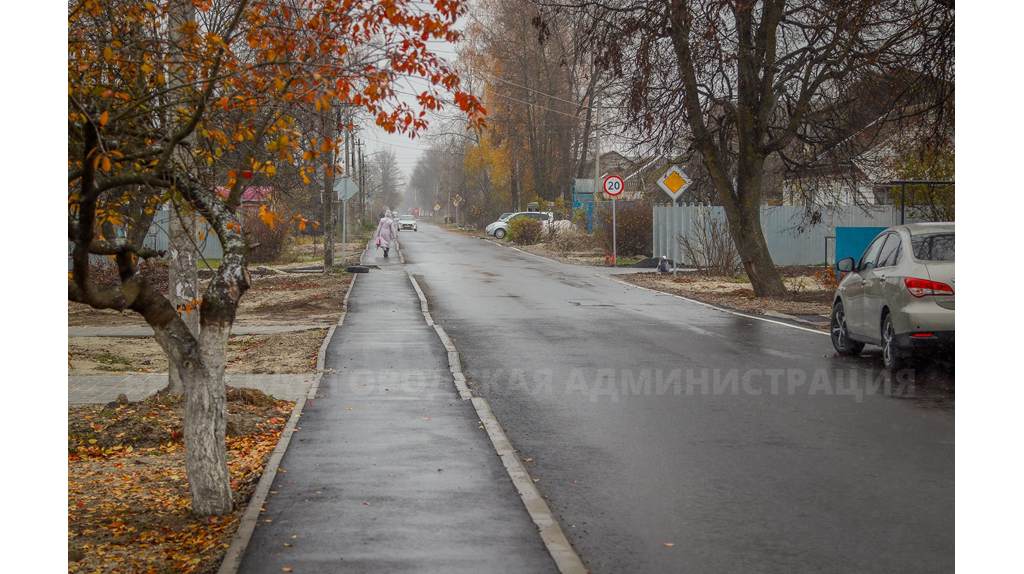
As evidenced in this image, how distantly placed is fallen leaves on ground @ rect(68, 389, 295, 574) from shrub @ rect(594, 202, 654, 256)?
27.6 m

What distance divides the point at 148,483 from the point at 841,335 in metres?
8.82

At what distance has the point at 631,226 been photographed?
3609 centimetres

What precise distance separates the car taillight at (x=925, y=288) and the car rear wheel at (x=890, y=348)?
1.65 feet

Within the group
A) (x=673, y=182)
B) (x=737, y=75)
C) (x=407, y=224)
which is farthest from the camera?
(x=407, y=224)

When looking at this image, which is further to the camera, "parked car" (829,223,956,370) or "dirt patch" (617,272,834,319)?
"dirt patch" (617,272,834,319)

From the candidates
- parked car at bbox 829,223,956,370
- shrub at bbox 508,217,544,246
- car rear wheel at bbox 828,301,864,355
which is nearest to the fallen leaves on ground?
parked car at bbox 829,223,956,370

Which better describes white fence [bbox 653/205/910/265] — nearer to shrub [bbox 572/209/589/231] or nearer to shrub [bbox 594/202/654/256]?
shrub [bbox 594/202/654/256]

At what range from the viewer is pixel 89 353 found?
1305 centimetres

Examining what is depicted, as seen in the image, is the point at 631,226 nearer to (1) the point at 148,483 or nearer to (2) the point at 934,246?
(2) the point at 934,246

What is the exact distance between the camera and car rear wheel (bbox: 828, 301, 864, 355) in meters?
12.2

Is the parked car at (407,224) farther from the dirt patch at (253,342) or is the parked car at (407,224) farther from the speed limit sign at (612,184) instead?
the dirt patch at (253,342)

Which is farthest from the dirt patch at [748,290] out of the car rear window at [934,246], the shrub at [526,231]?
the shrub at [526,231]

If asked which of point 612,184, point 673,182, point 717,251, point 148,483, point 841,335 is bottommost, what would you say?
point 148,483

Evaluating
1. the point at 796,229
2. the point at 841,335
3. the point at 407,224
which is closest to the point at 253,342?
the point at 841,335
